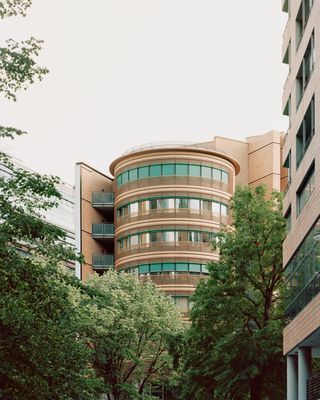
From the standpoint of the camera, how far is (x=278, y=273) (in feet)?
144

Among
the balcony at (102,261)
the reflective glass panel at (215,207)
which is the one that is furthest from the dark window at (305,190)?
the balcony at (102,261)

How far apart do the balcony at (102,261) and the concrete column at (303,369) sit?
5753cm

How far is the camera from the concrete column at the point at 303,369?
33406 millimetres

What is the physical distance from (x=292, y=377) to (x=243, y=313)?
20.9ft

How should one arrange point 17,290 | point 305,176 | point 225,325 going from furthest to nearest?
point 225,325, point 305,176, point 17,290

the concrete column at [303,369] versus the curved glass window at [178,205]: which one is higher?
the curved glass window at [178,205]

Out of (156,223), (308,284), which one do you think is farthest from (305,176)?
(156,223)

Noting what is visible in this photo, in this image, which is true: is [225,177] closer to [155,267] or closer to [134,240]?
[134,240]

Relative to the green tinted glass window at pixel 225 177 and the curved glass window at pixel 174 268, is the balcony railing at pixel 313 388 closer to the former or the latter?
the curved glass window at pixel 174 268

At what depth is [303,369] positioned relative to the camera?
111 ft

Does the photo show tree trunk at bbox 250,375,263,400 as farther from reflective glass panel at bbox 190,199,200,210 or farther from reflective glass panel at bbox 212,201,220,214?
reflective glass panel at bbox 212,201,220,214

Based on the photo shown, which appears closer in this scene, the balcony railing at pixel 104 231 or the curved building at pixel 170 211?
the curved building at pixel 170 211

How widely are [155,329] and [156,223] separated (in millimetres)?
24725

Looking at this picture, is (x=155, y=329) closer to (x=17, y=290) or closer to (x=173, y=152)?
(x=173, y=152)
